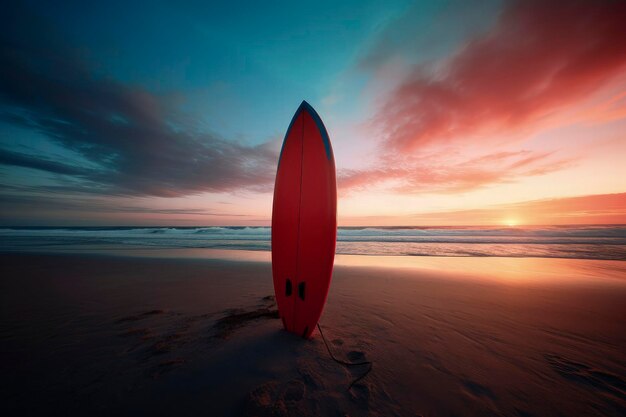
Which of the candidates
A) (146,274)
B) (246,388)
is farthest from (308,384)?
(146,274)

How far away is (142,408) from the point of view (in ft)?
5.70

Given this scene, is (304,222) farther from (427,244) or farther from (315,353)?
(427,244)

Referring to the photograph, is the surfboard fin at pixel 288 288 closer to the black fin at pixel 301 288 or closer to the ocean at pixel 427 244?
the black fin at pixel 301 288

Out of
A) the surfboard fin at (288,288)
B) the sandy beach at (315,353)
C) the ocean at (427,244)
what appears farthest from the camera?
the ocean at (427,244)

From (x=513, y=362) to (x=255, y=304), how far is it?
3.45 m

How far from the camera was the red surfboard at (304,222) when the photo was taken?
2654 millimetres

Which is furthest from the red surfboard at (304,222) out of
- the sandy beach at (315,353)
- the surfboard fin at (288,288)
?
the sandy beach at (315,353)

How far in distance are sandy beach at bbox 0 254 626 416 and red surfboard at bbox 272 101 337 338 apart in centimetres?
42

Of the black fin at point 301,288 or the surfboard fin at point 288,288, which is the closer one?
the black fin at point 301,288

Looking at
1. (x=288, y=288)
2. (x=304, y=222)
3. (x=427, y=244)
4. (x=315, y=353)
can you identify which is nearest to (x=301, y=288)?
(x=288, y=288)

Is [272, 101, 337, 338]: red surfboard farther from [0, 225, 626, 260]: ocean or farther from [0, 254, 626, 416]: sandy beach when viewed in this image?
[0, 225, 626, 260]: ocean

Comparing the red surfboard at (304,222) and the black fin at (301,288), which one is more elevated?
the red surfboard at (304,222)

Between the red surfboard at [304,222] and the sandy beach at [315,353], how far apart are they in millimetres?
→ 418

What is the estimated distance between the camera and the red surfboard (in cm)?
265
